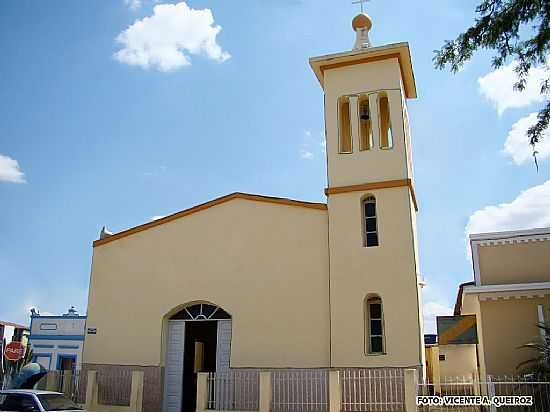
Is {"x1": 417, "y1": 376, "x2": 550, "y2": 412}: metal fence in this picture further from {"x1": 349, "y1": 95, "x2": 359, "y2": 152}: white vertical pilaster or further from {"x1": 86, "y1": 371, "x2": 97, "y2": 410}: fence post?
{"x1": 86, "y1": 371, "x2": 97, "y2": 410}: fence post

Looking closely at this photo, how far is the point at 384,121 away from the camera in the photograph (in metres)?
17.8

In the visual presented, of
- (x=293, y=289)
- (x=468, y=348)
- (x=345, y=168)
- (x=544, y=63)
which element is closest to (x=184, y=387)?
(x=293, y=289)

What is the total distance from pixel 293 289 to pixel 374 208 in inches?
127

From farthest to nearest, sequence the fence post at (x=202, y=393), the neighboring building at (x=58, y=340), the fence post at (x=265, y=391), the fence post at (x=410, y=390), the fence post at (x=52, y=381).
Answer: the neighboring building at (x=58, y=340) < the fence post at (x=52, y=381) < the fence post at (x=202, y=393) < the fence post at (x=265, y=391) < the fence post at (x=410, y=390)

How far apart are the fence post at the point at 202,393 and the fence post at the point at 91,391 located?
11.4 ft

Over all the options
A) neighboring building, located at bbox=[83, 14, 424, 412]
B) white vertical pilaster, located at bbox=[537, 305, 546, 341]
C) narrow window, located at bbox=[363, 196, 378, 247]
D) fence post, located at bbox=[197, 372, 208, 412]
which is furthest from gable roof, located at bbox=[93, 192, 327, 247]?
white vertical pilaster, located at bbox=[537, 305, 546, 341]

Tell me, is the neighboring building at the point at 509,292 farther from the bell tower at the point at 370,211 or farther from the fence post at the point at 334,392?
the fence post at the point at 334,392

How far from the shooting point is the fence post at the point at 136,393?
586 inches

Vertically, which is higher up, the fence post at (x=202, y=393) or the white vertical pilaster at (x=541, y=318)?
the white vertical pilaster at (x=541, y=318)

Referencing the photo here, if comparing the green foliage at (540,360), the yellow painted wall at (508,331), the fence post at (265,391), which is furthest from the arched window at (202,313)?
the green foliage at (540,360)

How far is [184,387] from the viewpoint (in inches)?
648

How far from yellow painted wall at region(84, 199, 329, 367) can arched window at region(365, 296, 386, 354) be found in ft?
3.61

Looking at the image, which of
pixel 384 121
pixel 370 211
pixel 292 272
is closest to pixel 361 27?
pixel 384 121

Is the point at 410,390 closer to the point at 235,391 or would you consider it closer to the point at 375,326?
the point at 375,326
